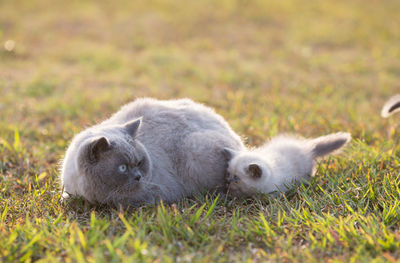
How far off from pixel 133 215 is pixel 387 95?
568 cm

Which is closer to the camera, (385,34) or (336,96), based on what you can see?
(336,96)

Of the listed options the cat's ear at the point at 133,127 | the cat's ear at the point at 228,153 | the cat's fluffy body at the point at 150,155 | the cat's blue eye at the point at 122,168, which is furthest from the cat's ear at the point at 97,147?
the cat's ear at the point at 228,153

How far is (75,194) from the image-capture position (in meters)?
3.10

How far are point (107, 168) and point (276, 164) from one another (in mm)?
1700

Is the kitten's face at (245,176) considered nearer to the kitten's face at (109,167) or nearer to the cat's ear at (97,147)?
the kitten's face at (109,167)

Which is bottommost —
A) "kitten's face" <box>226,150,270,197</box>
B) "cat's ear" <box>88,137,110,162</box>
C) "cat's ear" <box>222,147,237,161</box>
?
"kitten's face" <box>226,150,270,197</box>

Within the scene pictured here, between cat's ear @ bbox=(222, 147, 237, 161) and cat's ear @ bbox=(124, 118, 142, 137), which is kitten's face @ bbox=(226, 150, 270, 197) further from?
cat's ear @ bbox=(124, 118, 142, 137)

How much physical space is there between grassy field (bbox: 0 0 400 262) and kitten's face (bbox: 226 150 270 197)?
182 mm

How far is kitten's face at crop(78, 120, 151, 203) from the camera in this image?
2.82 metres

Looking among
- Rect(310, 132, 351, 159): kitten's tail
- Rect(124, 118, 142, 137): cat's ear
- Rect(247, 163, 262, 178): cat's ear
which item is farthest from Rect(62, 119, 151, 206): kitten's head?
Rect(310, 132, 351, 159): kitten's tail

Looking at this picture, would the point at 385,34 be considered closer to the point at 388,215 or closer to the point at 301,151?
the point at 301,151

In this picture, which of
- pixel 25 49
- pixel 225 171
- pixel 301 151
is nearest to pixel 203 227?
pixel 225 171

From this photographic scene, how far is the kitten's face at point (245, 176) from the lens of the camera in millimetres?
3482

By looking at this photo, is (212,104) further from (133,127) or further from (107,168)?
(107,168)
